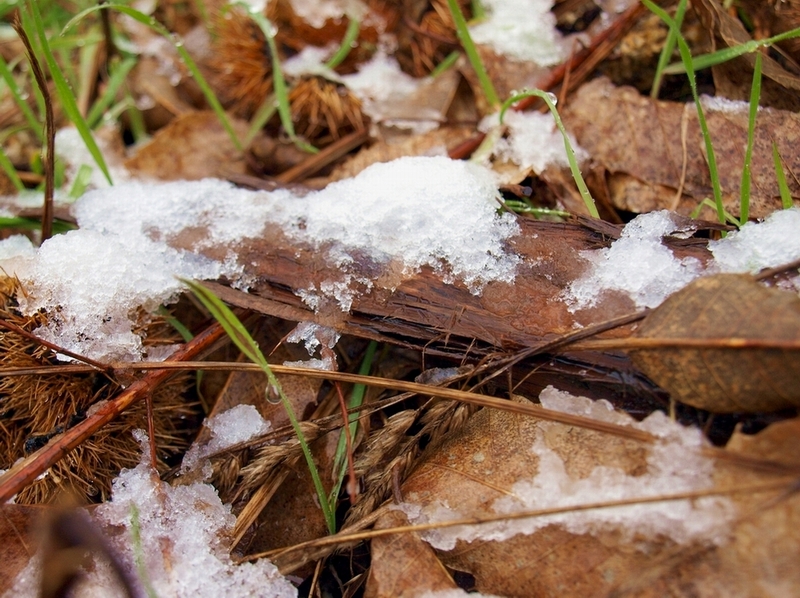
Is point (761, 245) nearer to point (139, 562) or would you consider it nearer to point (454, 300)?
point (454, 300)

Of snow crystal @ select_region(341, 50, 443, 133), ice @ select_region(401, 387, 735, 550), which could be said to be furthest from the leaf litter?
snow crystal @ select_region(341, 50, 443, 133)

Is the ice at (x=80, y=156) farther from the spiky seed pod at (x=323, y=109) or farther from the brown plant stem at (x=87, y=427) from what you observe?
the brown plant stem at (x=87, y=427)

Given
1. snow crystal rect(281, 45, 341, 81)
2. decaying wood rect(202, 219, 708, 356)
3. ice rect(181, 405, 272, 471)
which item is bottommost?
ice rect(181, 405, 272, 471)

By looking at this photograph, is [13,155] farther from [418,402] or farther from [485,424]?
[485,424]

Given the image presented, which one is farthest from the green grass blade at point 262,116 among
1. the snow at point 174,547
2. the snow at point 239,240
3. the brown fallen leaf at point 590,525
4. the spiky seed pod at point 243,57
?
the brown fallen leaf at point 590,525

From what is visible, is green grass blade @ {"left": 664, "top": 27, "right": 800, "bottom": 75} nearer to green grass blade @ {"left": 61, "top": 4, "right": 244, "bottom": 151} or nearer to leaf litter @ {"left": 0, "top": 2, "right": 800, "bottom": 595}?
leaf litter @ {"left": 0, "top": 2, "right": 800, "bottom": 595}

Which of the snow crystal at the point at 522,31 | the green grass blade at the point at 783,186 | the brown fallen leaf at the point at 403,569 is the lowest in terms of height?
the brown fallen leaf at the point at 403,569

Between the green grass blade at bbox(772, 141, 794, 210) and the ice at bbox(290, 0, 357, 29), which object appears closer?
the green grass blade at bbox(772, 141, 794, 210)

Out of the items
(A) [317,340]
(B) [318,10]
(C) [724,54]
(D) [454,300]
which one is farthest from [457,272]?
(B) [318,10]

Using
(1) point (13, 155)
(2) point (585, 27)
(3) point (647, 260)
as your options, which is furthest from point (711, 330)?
(1) point (13, 155)
